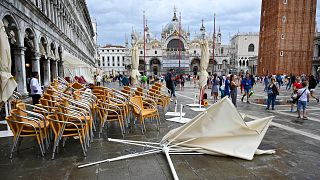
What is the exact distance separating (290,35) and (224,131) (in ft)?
158

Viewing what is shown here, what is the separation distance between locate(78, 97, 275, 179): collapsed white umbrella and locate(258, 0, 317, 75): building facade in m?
45.7

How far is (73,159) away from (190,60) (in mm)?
87549

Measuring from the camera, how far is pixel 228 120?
4.56 metres

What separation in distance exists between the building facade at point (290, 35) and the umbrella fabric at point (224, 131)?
4571cm

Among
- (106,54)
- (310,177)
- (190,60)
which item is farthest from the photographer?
(106,54)

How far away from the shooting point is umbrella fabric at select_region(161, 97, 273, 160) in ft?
14.8

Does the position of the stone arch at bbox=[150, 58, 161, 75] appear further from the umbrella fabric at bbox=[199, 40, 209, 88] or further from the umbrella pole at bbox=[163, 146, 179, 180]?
the umbrella pole at bbox=[163, 146, 179, 180]

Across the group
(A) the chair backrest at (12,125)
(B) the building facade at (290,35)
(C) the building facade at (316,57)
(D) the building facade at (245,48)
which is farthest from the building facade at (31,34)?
(D) the building facade at (245,48)

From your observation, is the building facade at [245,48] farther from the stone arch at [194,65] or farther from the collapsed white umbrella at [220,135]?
the collapsed white umbrella at [220,135]

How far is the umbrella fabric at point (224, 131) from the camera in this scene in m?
4.50

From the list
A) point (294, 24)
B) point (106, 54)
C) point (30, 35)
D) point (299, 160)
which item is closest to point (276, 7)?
point (294, 24)

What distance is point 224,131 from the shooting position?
4531 millimetres

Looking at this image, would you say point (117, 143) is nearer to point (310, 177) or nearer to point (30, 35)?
point (310, 177)

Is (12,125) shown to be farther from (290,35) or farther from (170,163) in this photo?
(290,35)
